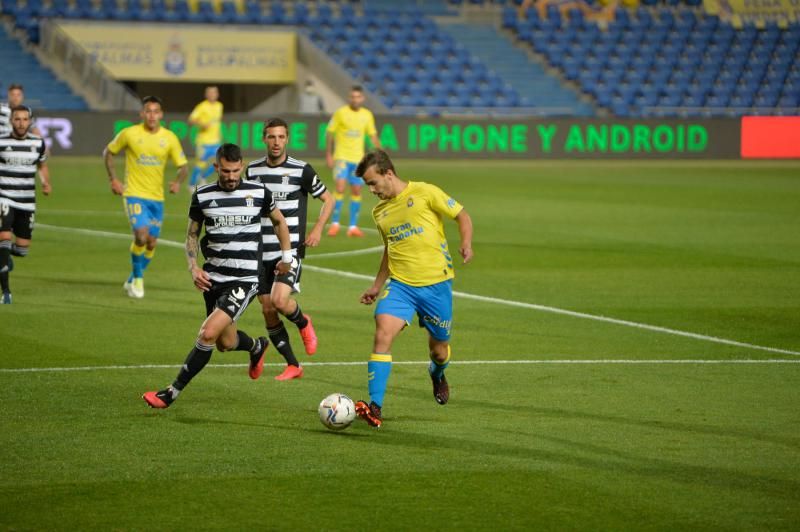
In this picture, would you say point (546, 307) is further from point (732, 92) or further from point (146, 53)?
point (732, 92)

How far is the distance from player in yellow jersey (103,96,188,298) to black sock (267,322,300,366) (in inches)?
185

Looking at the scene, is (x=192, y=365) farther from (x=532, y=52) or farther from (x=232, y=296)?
(x=532, y=52)

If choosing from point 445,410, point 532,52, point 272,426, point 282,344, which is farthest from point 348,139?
point 532,52

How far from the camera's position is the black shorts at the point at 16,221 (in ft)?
50.2

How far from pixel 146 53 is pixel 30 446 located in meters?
36.6

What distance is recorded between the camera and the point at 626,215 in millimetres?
25469

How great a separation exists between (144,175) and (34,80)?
90.5 ft

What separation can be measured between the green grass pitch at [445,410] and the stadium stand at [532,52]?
2575 cm

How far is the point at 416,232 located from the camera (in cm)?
932

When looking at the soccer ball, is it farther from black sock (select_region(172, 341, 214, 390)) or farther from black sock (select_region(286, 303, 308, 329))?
black sock (select_region(286, 303, 308, 329))

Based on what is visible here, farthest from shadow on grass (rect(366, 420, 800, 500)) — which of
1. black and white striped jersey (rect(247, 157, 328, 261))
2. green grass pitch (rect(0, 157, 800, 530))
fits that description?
black and white striped jersey (rect(247, 157, 328, 261))

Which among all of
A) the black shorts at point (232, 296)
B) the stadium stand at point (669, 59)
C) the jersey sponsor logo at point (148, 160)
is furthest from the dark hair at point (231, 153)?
the stadium stand at point (669, 59)

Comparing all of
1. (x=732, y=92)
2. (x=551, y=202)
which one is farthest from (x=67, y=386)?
(x=732, y=92)

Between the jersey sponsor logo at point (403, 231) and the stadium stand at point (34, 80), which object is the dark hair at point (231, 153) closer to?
the jersey sponsor logo at point (403, 231)
